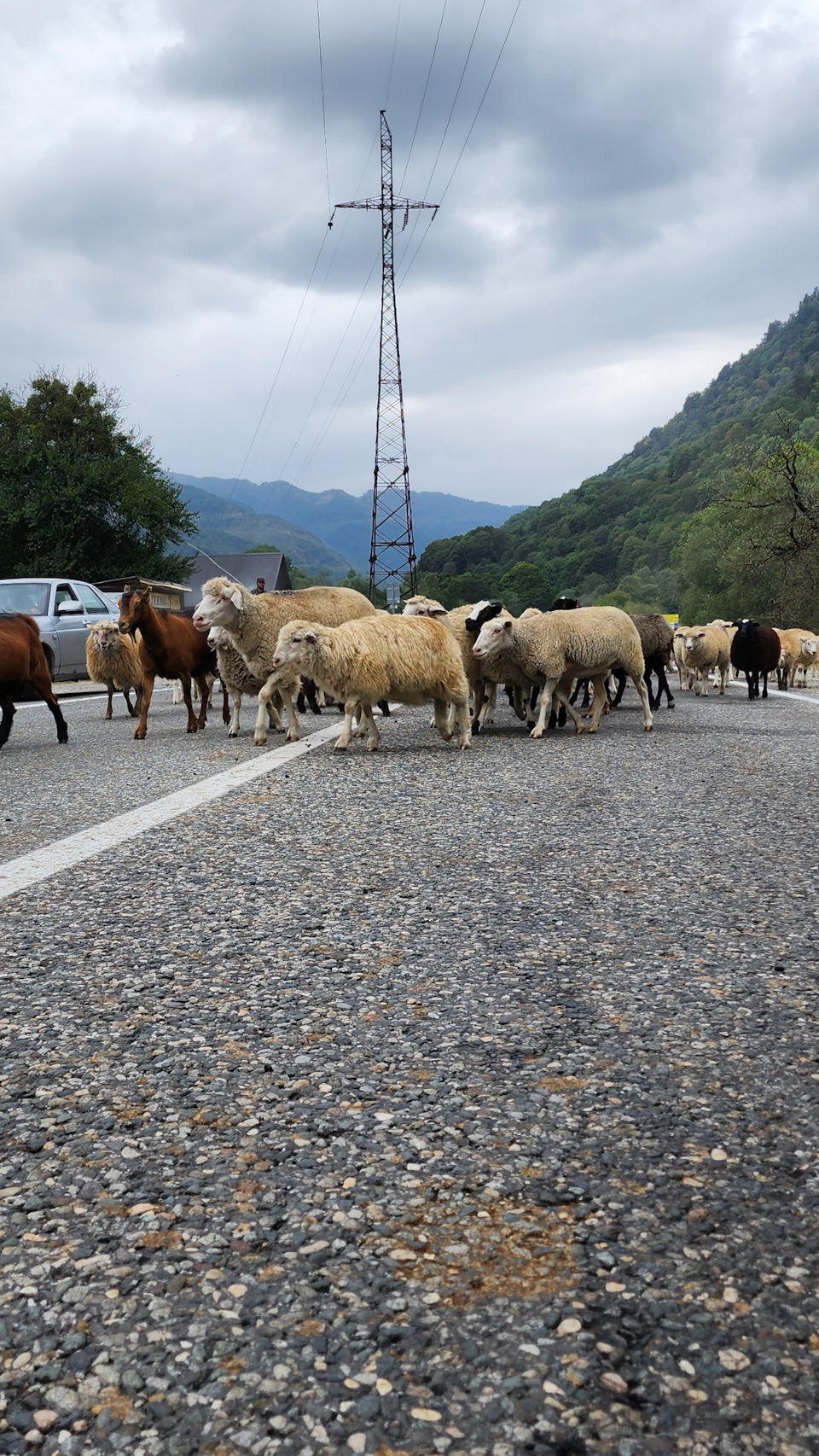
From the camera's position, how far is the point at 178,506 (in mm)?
44281

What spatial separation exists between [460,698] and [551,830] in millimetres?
4515

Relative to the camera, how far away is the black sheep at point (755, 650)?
18.3 meters

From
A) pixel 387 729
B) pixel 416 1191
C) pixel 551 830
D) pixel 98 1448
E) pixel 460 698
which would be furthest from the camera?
pixel 387 729

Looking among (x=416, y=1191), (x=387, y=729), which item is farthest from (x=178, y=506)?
(x=416, y=1191)

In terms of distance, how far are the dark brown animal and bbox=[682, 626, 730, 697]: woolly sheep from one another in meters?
11.3

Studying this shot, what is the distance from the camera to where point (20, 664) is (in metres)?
11.2

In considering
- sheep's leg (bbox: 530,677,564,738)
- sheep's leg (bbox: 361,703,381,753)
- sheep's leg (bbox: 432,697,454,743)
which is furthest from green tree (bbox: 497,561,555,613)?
sheep's leg (bbox: 361,703,381,753)

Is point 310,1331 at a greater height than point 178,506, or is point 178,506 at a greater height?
point 178,506

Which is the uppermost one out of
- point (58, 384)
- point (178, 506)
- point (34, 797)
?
point (58, 384)

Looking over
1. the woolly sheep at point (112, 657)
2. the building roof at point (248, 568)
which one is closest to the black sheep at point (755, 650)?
the woolly sheep at point (112, 657)

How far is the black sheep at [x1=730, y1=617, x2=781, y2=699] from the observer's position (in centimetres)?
1827

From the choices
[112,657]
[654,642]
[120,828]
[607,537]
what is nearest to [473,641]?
[654,642]

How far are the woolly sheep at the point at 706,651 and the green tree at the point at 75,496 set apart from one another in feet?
86.5

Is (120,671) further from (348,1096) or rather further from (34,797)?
(348,1096)
